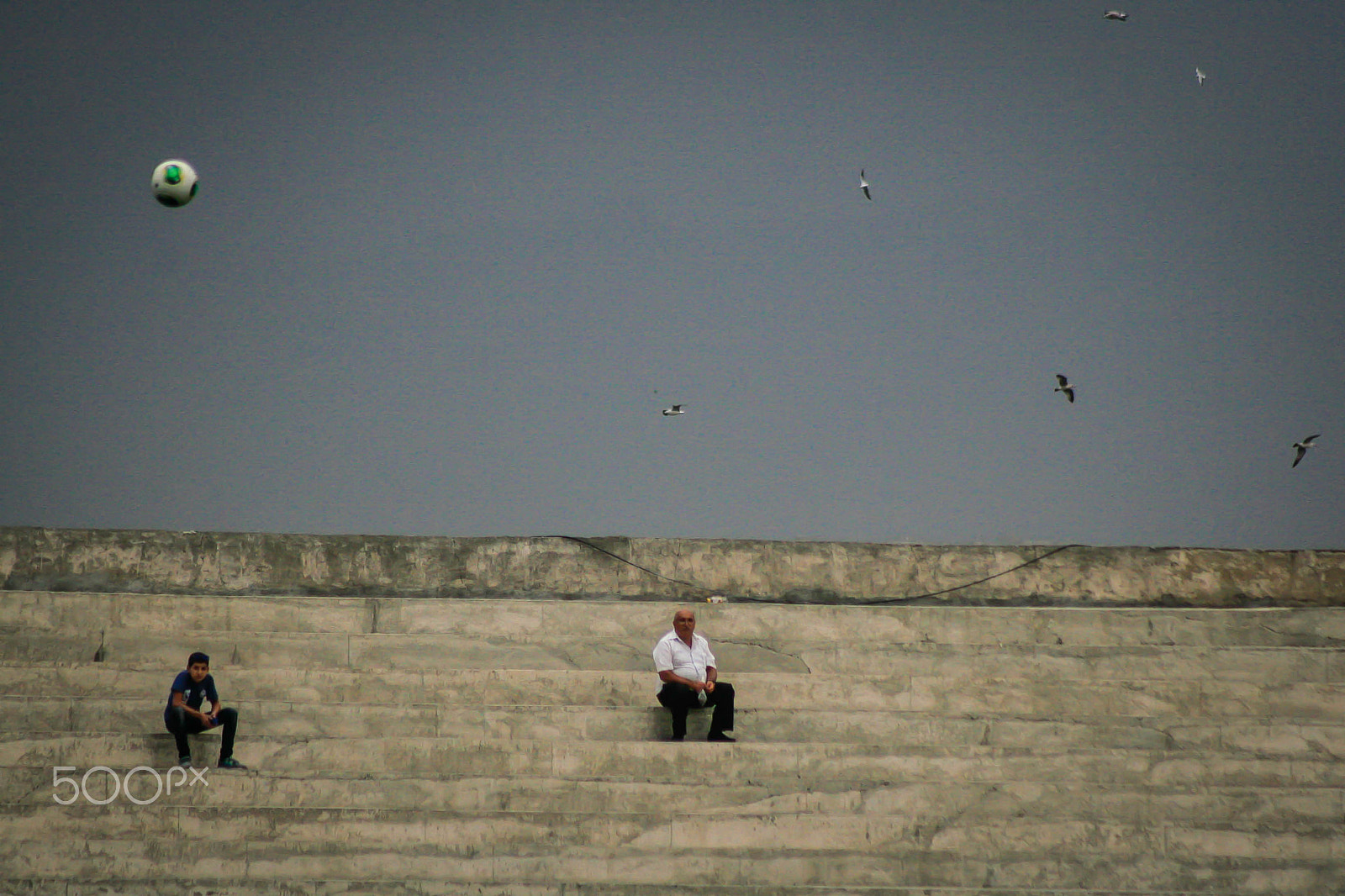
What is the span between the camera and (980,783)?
7062 mm

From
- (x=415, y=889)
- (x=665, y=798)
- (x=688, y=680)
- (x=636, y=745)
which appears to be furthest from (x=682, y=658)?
(x=415, y=889)

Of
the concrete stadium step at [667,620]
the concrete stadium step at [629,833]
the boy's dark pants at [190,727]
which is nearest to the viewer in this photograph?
the concrete stadium step at [629,833]

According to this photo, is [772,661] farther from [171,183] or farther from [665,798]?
[171,183]

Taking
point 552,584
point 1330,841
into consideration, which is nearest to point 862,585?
point 552,584

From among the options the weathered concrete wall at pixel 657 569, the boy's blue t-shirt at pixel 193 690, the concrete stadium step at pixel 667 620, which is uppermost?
the weathered concrete wall at pixel 657 569

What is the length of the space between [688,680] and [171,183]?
511 centimetres

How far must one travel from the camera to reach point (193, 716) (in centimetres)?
710

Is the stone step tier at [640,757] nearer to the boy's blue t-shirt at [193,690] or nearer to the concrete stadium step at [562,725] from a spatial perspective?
the concrete stadium step at [562,725]

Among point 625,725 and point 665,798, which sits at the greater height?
point 625,725

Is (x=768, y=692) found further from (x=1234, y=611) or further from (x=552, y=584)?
(x=1234, y=611)

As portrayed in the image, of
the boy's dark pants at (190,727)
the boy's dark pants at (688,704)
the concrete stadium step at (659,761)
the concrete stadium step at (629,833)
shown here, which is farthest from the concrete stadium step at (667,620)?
the concrete stadium step at (629,833)

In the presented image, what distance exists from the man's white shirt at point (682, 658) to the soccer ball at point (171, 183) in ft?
15.5

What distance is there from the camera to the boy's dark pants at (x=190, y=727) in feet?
23.2

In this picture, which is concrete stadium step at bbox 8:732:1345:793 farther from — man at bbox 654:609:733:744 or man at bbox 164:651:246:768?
man at bbox 654:609:733:744
